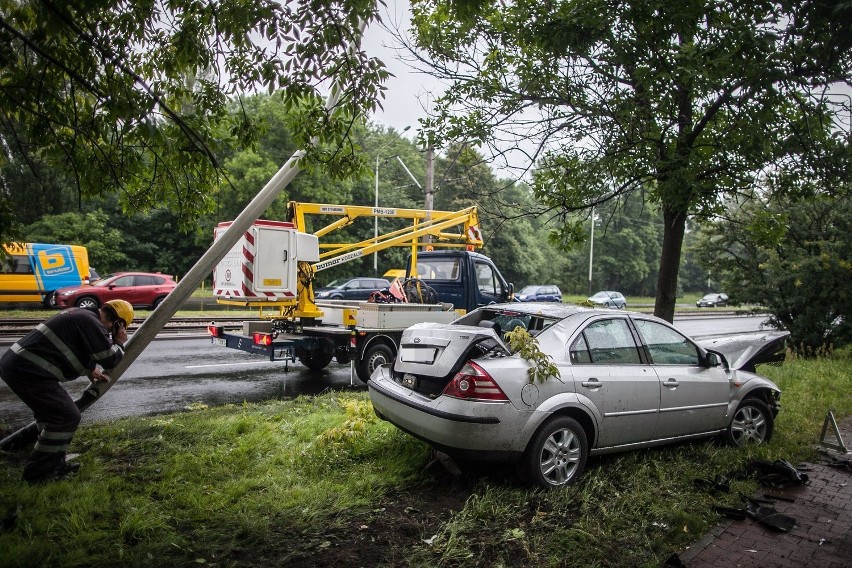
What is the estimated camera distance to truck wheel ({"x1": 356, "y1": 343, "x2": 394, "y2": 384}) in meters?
9.54

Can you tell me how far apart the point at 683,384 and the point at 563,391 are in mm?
1620

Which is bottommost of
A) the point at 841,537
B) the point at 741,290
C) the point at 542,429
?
the point at 841,537

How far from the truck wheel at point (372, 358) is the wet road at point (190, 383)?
0.68 feet

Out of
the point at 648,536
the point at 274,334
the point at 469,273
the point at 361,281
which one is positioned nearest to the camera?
the point at 648,536

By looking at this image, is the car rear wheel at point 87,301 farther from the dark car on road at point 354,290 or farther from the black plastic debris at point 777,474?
the black plastic debris at point 777,474

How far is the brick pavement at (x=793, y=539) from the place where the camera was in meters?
3.76

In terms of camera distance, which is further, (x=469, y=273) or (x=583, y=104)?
(x=469, y=273)

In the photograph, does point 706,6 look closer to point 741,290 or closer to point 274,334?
point 274,334

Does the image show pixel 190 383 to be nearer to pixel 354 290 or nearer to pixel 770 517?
pixel 770 517

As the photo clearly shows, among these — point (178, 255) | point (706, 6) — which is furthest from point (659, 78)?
point (178, 255)

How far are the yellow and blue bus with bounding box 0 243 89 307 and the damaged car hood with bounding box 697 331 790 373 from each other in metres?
22.4

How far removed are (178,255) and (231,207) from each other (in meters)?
7.53

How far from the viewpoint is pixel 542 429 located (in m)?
4.52

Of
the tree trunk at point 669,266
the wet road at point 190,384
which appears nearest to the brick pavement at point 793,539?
the tree trunk at point 669,266
